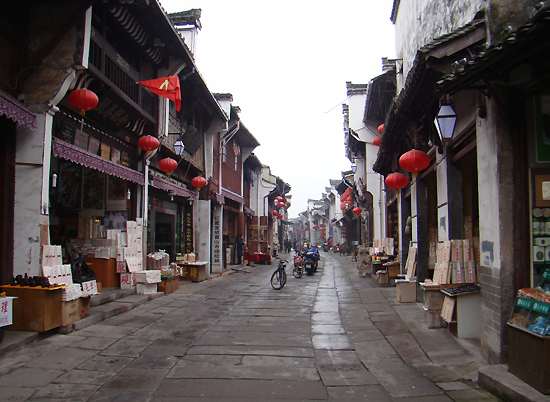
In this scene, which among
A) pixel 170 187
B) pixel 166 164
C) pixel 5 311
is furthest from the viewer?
pixel 170 187

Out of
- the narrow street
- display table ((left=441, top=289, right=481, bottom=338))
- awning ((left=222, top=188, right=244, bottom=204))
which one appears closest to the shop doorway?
awning ((left=222, top=188, right=244, bottom=204))

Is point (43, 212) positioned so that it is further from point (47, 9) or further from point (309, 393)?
point (309, 393)

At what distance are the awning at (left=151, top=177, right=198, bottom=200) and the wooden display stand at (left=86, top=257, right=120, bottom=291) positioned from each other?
8.75 feet

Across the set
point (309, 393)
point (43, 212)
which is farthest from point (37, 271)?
point (309, 393)

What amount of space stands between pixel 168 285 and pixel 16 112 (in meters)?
6.84

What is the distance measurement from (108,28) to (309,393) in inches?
353

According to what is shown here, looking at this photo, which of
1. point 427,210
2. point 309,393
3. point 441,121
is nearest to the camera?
point 309,393

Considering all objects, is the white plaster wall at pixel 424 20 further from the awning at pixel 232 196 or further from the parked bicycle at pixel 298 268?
the awning at pixel 232 196

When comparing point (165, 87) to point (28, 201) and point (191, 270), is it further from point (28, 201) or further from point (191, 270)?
point (191, 270)

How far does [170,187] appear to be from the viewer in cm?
1396

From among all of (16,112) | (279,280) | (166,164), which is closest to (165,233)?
(166,164)

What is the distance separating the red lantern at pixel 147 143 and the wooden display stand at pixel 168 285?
3.56m

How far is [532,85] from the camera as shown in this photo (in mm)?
5094

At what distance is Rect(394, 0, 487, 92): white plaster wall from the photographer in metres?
7.24
